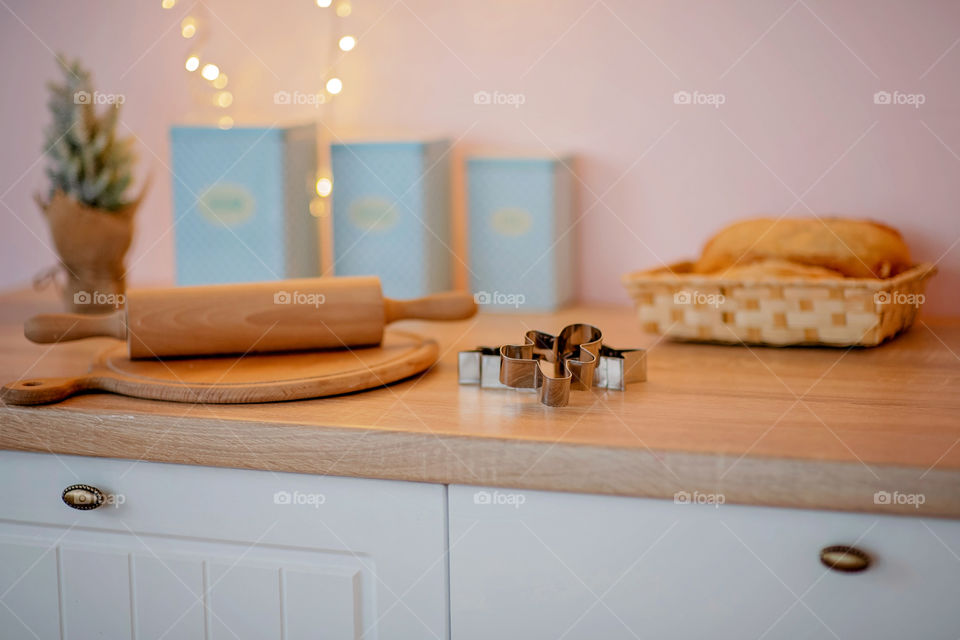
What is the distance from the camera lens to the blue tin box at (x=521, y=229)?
1.28 meters

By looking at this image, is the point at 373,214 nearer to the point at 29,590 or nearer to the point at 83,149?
the point at 83,149

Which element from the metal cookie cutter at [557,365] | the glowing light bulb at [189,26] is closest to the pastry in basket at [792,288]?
the metal cookie cutter at [557,365]

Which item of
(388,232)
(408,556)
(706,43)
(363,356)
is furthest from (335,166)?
(408,556)

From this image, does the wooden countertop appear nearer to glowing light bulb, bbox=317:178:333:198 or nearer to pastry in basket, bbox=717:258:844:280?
pastry in basket, bbox=717:258:844:280

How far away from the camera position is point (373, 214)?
1.31 metres

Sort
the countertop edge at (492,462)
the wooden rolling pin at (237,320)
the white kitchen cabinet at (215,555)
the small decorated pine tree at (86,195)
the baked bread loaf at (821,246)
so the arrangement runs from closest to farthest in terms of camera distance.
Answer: the countertop edge at (492,462), the white kitchen cabinet at (215,555), the wooden rolling pin at (237,320), the baked bread loaf at (821,246), the small decorated pine tree at (86,195)

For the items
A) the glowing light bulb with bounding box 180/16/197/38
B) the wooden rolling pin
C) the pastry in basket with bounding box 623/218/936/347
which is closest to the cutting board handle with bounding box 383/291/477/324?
the wooden rolling pin

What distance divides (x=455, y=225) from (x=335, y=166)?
7.4 inches

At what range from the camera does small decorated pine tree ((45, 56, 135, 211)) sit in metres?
1.29

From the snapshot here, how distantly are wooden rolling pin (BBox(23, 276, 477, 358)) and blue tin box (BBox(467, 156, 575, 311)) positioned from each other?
1.04ft

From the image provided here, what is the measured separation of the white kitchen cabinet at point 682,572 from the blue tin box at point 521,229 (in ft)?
1.78

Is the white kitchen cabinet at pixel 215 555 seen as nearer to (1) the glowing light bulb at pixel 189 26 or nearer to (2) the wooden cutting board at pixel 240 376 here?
(2) the wooden cutting board at pixel 240 376

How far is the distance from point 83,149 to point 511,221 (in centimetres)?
57

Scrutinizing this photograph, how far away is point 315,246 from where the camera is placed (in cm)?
137
